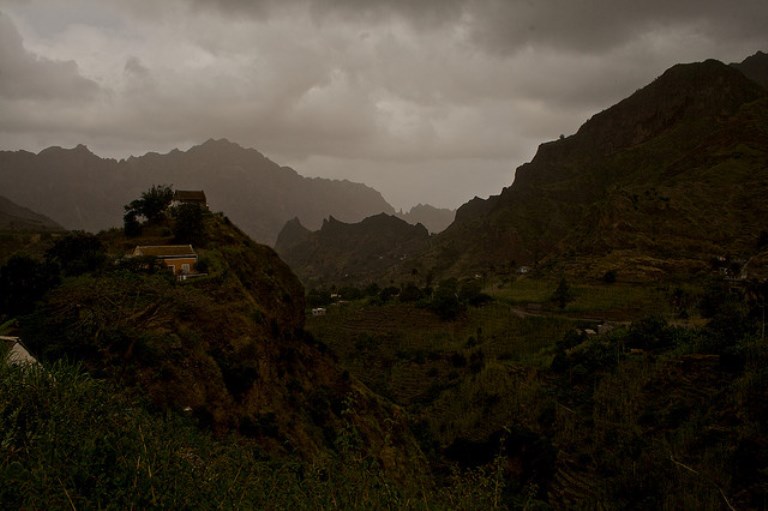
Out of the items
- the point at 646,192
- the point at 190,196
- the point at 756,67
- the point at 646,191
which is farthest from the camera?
the point at 756,67

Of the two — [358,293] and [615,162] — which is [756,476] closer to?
[358,293]

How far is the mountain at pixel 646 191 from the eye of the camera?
71.6m

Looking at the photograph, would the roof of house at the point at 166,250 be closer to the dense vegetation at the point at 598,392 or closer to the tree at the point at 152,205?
the tree at the point at 152,205

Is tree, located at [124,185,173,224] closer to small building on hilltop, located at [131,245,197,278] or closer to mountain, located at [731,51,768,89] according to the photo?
small building on hilltop, located at [131,245,197,278]

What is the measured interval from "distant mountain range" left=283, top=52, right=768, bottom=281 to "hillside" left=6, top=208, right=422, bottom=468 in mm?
55499

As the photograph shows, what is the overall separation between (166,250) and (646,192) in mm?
87960

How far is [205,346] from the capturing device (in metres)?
18.0

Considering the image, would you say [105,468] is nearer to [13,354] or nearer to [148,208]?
[13,354]

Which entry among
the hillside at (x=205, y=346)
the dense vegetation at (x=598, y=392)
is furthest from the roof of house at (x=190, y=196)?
the dense vegetation at (x=598, y=392)

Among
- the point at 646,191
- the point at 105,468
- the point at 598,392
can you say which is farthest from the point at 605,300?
the point at 105,468

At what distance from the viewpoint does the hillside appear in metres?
14.3

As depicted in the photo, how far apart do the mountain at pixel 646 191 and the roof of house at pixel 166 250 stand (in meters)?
59.5

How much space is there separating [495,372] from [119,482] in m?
39.2

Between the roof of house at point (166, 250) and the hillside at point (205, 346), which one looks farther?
the roof of house at point (166, 250)
